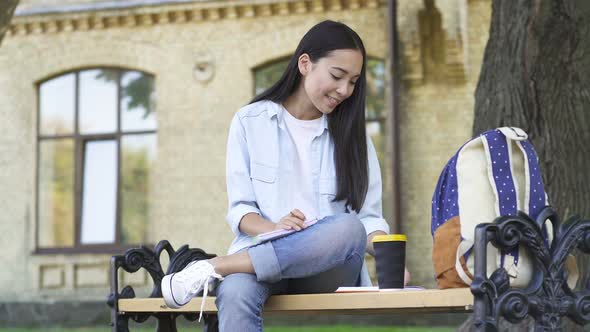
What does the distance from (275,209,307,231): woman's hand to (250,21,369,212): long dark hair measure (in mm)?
427

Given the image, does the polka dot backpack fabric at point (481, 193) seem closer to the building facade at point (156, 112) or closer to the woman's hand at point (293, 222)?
the woman's hand at point (293, 222)

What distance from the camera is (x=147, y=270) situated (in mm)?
4707

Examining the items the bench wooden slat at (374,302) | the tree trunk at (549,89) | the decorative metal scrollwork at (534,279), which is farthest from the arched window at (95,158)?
the decorative metal scrollwork at (534,279)

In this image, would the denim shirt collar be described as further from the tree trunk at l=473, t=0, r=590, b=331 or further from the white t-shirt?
the tree trunk at l=473, t=0, r=590, b=331

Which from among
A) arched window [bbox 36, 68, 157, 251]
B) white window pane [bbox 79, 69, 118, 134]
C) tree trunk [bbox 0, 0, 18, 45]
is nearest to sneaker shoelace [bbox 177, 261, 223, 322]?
tree trunk [bbox 0, 0, 18, 45]

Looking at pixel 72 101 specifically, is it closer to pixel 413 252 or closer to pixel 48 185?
pixel 48 185

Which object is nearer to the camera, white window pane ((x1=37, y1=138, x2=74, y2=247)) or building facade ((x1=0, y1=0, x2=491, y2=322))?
building facade ((x1=0, y1=0, x2=491, y2=322))

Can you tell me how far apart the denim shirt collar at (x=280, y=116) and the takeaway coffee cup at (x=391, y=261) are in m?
0.68

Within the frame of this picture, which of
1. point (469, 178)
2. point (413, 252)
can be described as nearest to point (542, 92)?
point (469, 178)

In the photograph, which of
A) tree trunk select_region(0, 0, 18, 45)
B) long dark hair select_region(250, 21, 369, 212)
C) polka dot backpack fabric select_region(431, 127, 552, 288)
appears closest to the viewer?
polka dot backpack fabric select_region(431, 127, 552, 288)

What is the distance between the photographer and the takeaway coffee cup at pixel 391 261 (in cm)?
356

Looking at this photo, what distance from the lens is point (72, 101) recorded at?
56.7 ft

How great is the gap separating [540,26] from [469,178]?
320cm

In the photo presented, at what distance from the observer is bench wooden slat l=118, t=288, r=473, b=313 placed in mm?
3154
